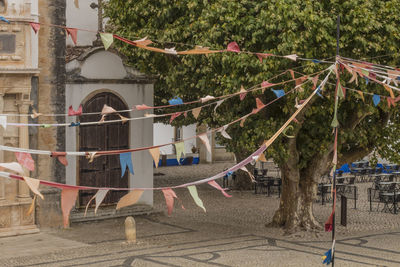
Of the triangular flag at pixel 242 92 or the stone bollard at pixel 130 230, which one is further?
the stone bollard at pixel 130 230

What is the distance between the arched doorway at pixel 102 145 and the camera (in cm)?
2105

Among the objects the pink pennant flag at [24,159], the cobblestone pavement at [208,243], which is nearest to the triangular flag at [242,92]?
the cobblestone pavement at [208,243]

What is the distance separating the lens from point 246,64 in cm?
1650

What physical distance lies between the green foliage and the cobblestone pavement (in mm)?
2170

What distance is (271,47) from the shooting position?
16844 mm

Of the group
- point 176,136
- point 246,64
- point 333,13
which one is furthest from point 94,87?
point 176,136

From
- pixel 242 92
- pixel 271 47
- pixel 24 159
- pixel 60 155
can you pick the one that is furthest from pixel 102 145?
pixel 24 159

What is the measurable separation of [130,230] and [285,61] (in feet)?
18.1

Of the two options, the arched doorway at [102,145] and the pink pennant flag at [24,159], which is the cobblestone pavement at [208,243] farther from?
the pink pennant flag at [24,159]

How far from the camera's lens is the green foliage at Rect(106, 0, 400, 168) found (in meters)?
16.4

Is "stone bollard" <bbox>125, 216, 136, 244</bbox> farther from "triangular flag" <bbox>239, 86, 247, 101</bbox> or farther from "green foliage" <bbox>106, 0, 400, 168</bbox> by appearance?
"triangular flag" <bbox>239, 86, 247, 101</bbox>

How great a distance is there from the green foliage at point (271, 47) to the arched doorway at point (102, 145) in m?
2.47

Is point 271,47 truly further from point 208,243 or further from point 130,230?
point 130,230

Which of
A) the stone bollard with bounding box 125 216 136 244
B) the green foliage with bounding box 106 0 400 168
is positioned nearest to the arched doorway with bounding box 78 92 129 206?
the green foliage with bounding box 106 0 400 168
